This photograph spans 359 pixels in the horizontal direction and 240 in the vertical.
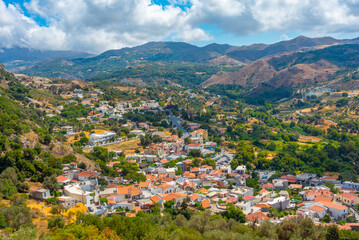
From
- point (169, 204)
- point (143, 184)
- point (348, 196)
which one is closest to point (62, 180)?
point (143, 184)

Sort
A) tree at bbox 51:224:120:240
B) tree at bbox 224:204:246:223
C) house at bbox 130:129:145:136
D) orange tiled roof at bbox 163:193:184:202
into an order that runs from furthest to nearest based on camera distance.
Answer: house at bbox 130:129:145:136
orange tiled roof at bbox 163:193:184:202
tree at bbox 224:204:246:223
tree at bbox 51:224:120:240

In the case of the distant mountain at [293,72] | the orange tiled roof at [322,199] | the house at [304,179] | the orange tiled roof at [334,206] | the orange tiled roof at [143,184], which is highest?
the distant mountain at [293,72]

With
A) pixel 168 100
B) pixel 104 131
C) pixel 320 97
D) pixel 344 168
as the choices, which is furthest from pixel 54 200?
pixel 320 97

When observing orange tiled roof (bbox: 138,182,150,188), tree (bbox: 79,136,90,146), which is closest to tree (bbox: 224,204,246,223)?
orange tiled roof (bbox: 138,182,150,188)

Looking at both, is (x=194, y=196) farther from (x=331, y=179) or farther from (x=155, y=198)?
(x=331, y=179)

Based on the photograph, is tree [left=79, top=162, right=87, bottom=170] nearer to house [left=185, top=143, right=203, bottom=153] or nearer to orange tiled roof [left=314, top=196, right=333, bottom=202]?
house [left=185, top=143, right=203, bottom=153]

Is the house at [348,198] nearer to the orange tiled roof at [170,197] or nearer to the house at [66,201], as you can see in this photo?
the orange tiled roof at [170,197]

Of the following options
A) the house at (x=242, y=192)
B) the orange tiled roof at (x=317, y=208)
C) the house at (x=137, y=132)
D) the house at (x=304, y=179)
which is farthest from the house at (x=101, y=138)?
the orange tiled roof at (x=317, y=208)

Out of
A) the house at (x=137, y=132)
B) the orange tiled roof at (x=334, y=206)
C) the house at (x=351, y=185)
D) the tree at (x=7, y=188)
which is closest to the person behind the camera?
the tree at (x=7, y=188)
